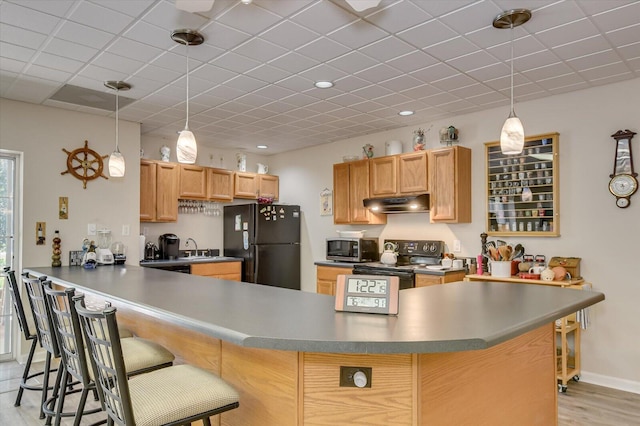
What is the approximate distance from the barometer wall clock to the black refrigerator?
3874 mm

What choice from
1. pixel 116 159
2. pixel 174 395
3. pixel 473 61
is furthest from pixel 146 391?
pixel 473 61

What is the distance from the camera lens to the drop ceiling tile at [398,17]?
2387 mm

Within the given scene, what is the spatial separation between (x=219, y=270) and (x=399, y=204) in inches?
95.7

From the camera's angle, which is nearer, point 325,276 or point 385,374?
point 385,374

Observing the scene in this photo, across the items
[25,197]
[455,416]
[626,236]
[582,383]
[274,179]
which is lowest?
[582,383]

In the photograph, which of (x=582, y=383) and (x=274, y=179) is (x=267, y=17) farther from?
(x=274, y=179)

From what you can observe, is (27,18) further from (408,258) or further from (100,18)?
(408,258)

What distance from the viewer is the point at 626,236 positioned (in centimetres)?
349

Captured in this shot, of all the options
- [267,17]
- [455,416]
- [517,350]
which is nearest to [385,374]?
[455,416]

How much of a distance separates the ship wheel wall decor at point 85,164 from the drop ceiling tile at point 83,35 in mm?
1833

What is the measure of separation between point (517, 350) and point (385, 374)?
0.87 meters

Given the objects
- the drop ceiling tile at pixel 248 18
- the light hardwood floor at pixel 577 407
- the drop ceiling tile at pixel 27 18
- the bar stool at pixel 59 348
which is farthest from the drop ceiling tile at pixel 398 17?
the light hardwood floor at pixel 577 407

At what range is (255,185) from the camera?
6383mm

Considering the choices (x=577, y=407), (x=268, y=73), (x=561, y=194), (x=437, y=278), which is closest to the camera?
(x=577, y=407)
